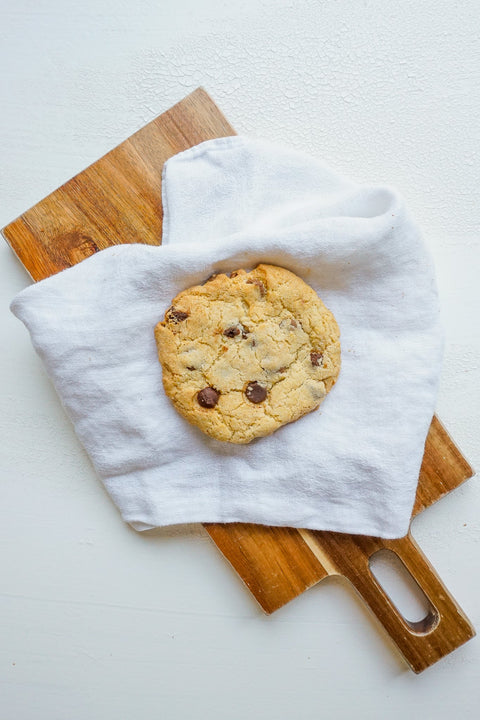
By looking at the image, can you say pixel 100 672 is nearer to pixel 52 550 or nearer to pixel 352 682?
pixel 52 550

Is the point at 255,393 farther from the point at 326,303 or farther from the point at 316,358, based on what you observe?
the point at 326,303

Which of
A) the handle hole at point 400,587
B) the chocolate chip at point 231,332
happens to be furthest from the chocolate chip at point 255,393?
the handle hole at point 400,587

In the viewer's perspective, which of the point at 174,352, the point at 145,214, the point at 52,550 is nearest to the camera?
the point at 174,352

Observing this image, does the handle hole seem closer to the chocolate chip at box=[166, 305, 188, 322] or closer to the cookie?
the cookie

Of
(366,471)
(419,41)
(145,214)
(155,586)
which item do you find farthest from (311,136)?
(155,586)

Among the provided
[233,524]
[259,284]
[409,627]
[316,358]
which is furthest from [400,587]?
[259,284]

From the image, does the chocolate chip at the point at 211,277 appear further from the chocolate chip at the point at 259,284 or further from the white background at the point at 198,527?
the white background at the point at 198,527
